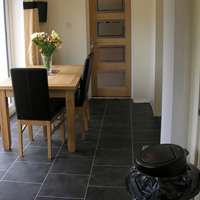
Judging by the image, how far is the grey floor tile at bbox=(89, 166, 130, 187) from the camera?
2918 mm

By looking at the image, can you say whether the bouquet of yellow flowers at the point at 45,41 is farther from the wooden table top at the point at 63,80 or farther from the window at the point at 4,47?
the window at the point at 4,47

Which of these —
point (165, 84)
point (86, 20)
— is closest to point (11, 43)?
point (86, 20)

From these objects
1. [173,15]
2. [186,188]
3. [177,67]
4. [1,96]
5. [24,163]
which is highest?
[173,15]

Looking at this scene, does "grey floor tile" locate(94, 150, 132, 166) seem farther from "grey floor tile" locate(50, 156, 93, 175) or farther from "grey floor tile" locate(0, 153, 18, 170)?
"grey floor tile" locate(0, 153, 18, 170)

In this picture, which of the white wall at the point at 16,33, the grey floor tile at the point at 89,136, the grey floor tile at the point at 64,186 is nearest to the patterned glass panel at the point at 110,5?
the white wall at the point at 16,33

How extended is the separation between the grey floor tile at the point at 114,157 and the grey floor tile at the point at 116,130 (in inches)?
21.4

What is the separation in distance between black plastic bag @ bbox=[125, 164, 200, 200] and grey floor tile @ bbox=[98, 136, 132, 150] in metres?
1.76

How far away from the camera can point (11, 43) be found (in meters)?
5.04

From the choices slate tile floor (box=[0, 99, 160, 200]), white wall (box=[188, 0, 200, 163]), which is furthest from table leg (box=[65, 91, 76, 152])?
white wall (box=[188, 0, 200, 163])

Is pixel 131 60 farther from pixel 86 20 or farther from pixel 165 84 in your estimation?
pixel 165 84

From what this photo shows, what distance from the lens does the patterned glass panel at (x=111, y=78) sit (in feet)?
19.0

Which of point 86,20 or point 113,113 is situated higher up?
point 86,20

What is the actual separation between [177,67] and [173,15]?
0.38m

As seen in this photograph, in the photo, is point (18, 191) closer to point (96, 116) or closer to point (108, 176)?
point (108, 176)
